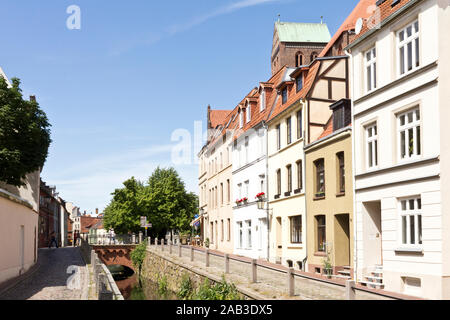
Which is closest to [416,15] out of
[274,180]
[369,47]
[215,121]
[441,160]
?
[369,47]

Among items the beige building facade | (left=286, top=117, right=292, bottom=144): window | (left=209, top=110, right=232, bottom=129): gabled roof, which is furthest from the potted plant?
(left=209, top=110, right=232, bottom=129): gabled roof

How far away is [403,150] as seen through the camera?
17.9 m

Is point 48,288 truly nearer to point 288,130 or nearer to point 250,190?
point 288,130

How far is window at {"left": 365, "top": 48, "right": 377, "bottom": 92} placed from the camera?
1987 centimetres

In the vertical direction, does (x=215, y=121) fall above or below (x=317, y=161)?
above

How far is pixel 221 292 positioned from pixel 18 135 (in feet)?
55.7

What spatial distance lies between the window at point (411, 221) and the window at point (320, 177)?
708 cm

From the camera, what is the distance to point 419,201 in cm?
1714

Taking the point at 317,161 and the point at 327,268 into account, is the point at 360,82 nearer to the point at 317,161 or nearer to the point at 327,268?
the point at 317,161

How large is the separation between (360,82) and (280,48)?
48303mm

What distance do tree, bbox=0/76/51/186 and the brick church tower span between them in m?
40.9

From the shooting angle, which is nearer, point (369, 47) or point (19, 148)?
point (369, 47)

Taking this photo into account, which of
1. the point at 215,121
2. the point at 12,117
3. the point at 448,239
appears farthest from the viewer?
the point at 215,121

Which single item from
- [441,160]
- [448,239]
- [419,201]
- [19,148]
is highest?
[19,148]
